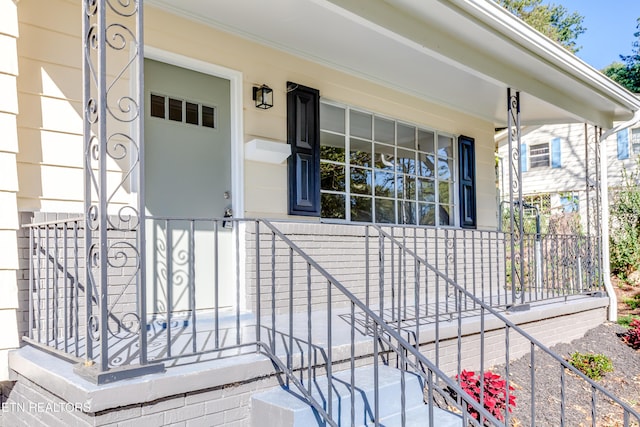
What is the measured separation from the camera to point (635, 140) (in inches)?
526

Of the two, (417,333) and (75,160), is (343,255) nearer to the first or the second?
(417,333)

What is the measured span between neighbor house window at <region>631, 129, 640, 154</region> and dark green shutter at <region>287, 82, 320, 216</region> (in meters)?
12.2

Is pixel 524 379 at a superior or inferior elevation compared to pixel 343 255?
inferior

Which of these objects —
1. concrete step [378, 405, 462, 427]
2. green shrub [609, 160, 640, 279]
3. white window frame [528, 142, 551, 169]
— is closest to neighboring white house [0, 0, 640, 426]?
concrete step [378, 405, 462, 427]

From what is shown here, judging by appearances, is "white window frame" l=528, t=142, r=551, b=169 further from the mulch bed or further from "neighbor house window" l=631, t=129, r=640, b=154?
the mulch bed

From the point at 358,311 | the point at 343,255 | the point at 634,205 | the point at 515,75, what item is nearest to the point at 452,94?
the point at 515,75

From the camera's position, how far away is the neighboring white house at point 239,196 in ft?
7.96

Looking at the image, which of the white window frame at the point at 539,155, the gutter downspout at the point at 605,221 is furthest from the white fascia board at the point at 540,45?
the white window frame at the point at 539,155

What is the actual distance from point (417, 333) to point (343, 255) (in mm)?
1518

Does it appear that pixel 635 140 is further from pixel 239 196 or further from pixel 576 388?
pixel 239 196

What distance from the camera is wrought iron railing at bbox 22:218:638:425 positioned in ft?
8.71

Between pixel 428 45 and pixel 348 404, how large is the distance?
2.85 m

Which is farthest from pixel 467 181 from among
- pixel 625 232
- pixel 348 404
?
pixel 625 232

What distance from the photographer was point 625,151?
13508mm
